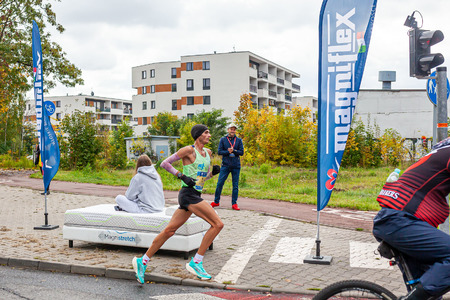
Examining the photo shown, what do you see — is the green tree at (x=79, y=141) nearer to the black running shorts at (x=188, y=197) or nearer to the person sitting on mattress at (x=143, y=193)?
the person sitting on mattress at (x=143, y=193)

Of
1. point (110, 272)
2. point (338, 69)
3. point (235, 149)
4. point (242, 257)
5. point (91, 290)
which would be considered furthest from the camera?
point (235, 149)

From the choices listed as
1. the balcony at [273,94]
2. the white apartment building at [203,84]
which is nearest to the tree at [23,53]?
the white apartment building at [203,84]

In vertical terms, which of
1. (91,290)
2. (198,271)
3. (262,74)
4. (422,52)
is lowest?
(91,290)

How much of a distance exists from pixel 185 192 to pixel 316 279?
1.99 m

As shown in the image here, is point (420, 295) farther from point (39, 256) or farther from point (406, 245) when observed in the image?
point (39, 256)

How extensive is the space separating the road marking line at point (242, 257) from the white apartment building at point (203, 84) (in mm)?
60294

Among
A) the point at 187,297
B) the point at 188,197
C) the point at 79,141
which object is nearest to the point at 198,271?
the point at 187,297

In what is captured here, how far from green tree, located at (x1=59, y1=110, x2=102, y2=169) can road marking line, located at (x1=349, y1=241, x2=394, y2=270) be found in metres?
20.1

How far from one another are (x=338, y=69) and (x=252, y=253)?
10.1ft

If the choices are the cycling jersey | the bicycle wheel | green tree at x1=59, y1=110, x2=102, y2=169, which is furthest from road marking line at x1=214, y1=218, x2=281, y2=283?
green tree at x1=59, y1=110, x2=102, y2=169

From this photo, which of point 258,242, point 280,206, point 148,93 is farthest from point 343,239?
point 148,93

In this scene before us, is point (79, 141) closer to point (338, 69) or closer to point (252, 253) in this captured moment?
→ point (252, 253)

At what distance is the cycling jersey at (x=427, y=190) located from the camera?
3.17m

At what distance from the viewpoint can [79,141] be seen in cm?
2580
